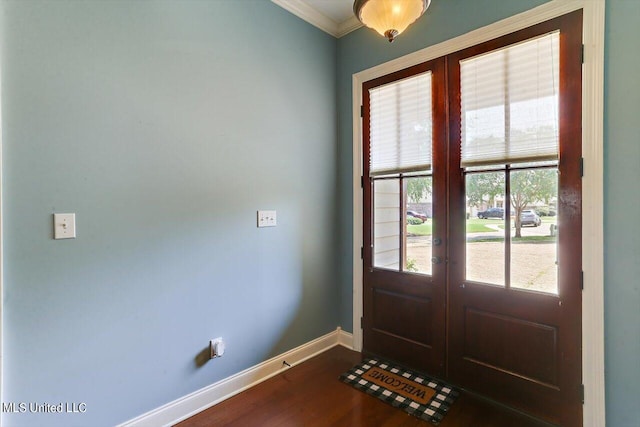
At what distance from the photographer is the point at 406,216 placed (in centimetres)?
230

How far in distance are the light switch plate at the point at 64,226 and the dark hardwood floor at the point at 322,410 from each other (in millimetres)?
1254

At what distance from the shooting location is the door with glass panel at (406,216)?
2139mm

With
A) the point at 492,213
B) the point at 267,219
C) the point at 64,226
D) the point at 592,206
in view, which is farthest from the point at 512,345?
the point at 64,226

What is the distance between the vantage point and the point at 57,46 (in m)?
1.40

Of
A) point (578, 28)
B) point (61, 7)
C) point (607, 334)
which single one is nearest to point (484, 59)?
point (578, 28)

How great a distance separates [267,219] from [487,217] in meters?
1.52

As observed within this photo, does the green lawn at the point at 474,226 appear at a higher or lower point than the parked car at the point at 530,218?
lower

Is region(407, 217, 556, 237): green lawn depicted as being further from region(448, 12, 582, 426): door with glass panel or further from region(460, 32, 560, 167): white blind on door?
region(460, 32, 560, 167): white blind on door

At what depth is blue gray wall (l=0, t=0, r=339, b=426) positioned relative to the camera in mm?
1348

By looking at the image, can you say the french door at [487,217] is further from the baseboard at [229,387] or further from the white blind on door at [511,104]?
the baseboard at [229,387]

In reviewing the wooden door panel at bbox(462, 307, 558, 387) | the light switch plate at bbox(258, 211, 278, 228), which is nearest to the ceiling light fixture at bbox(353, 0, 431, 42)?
the light switch plate at bbox(258, 211, 278, 228)

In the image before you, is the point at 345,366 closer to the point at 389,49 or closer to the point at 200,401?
the point at 200,401

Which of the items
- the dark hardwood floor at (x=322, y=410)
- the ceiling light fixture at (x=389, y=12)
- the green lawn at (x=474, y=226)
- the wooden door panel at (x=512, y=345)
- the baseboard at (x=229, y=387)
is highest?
the ceiling light fixture at (x=389, y=12)

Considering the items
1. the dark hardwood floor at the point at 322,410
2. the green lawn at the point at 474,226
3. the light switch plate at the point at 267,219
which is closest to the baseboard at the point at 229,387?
the dark hardwood floor at the point at 322,410
